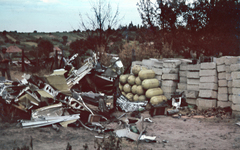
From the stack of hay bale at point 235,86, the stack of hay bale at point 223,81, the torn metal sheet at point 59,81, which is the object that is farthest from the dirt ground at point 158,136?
the torn metal sheet at point 59,81

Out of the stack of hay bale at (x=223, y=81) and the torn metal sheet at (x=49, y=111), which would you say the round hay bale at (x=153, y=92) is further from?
the torn metal sheet at (x=49, y=111)

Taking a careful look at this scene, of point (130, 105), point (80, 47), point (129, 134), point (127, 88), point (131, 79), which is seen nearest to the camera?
point (129, 134)

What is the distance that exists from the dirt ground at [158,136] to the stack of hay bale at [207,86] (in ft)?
3.21

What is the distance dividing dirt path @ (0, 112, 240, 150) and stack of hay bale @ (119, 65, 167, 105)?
1938 millimetres

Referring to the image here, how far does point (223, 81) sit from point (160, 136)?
10.6ft

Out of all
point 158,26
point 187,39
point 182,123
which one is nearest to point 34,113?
point 182,123

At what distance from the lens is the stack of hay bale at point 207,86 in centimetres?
738

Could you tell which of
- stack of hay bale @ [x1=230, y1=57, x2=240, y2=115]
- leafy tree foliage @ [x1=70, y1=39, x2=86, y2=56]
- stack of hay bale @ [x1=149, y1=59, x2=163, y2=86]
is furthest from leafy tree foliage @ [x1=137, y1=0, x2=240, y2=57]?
leafy tree foliage @ [x1=70, y1=39, x2=86, y2=56]

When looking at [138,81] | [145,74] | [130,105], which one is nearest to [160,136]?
[130,105]

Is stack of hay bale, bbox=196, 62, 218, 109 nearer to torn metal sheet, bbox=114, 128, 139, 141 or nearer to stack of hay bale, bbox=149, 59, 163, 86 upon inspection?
stack of hay bale, bbox=149, 59, 163, 86

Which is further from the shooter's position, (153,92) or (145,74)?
(145,74)

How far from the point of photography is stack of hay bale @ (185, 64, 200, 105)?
790 centimetres

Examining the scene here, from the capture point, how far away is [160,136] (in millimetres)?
5512

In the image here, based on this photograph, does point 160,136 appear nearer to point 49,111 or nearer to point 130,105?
point 130,105
